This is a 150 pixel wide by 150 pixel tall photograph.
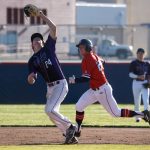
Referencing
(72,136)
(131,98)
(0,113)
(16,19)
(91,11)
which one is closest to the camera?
(72,136)

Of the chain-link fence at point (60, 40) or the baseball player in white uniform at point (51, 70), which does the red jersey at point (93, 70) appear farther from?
the chain-link fence at point (60, 40)

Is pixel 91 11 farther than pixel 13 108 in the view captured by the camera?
Yes

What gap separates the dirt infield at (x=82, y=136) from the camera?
13.0 metres

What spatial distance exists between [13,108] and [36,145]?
30.4 ft

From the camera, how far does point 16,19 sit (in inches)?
1795

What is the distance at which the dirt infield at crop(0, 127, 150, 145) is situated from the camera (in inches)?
514

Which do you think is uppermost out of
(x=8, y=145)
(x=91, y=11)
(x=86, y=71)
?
(x=86, y=71)

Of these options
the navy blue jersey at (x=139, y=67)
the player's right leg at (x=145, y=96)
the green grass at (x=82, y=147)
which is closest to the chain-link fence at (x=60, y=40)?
the navy blue jersey at (x=139, y=67)

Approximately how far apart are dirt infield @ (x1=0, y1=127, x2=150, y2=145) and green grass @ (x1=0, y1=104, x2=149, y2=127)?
1.11m

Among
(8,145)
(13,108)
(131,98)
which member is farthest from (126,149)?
(131,98)

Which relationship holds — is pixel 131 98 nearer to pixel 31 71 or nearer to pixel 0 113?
pixel 0 113

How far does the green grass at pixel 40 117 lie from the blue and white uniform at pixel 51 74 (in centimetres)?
379

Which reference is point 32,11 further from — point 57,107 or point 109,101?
point 109,101

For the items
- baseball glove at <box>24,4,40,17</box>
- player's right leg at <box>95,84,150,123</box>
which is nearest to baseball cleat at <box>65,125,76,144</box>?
player's right leg at <box>95,84,150,123</box>
